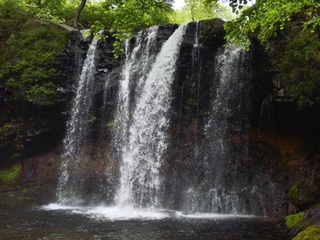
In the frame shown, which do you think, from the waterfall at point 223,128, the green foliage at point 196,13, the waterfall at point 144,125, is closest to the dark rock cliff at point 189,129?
the waterfall at point 223,128

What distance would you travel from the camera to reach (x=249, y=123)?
1464cm

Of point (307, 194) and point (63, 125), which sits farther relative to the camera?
point (63, 125)

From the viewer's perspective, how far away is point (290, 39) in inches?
507

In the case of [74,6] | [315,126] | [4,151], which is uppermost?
[74,6]

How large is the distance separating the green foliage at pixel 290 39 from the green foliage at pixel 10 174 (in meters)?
11.6

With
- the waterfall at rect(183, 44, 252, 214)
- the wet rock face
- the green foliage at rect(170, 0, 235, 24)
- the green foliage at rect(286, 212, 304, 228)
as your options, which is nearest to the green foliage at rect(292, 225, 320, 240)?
the green foliage at rect(286, 212, 304, 228)

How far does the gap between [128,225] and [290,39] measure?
28.9 feet

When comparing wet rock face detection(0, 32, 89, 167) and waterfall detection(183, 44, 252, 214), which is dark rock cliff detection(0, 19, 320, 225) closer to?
wet rock face detection(0, 32, 89, 167)

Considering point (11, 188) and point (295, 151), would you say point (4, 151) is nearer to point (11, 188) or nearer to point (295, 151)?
point (11, 188)

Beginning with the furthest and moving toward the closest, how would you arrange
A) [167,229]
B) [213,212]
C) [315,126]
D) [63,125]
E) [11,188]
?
[63,125]
[11,188]
[315,126]
[213,212]
[167,229]

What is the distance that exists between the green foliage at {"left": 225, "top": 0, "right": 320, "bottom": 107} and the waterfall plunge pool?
465 centimetres

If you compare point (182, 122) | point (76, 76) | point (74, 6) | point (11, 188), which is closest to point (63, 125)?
point (76, 76)

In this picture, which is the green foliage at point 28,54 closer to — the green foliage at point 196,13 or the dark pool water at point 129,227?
the dark pool water at point 129,227

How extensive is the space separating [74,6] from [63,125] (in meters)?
12.1
